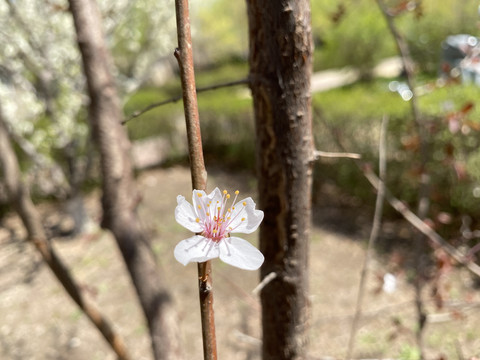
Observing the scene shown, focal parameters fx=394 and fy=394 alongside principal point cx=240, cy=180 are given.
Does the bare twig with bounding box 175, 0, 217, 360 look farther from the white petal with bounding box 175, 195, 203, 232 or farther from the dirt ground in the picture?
the dirt ground

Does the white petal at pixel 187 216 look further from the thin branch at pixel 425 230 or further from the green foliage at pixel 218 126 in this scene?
the green foliage at pixel 218 126

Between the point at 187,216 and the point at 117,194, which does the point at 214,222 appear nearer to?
the point at 187,216

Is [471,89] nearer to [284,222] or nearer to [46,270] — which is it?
[284,222]

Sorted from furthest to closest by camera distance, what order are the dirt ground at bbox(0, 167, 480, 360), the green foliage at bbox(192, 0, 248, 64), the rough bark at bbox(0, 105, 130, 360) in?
the green foliage at bbox(192, 0, 248, 64) < the dirt ground at bbox(0, 167, 480, 360) < the rough bark at bbox(0, 105, 130, 360)

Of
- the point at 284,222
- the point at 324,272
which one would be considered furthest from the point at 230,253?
the point at 324,272

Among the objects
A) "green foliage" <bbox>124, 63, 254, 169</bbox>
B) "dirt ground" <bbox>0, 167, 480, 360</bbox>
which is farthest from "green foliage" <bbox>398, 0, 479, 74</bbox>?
"dirt ground" <bbox>0, 167, 480, 360</bbox>

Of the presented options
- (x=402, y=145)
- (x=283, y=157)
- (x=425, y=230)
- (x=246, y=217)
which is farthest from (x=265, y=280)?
(x=402, y=145)
